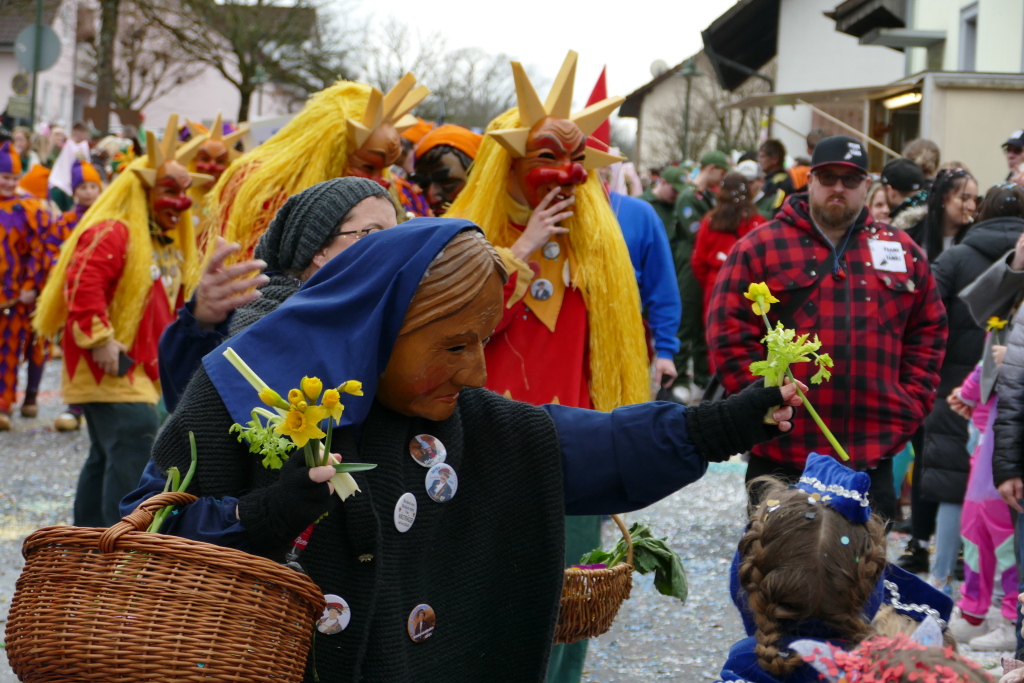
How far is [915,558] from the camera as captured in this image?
19.2 feet

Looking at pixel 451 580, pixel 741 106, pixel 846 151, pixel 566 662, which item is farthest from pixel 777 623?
pixel 741 106

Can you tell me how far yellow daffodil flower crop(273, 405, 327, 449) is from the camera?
1.90 m

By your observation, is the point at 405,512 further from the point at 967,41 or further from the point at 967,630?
the point at 967,41

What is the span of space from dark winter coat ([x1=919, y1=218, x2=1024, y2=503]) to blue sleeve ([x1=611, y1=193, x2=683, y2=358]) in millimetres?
1371

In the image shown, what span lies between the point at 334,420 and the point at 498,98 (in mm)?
46522

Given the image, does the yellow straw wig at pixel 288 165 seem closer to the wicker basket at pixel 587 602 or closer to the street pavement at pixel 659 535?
the street pavement at pixel 659 535

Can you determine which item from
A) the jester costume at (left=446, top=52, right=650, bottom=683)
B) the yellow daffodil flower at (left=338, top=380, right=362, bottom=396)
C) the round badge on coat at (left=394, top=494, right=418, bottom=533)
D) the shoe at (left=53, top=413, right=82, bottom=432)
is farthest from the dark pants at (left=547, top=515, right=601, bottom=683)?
the shoe at (left=53, top=413, right=82, bottom=432)

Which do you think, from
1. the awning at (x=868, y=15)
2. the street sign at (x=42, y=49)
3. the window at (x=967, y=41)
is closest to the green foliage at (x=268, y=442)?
the street sign at (x=42, y=49)

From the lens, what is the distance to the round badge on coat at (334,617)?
7.06ft

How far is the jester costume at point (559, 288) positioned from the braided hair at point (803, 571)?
1550 millimetres

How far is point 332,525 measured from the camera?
86.7 inches

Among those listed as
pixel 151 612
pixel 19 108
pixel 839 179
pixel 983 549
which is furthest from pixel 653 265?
pixel 19 108

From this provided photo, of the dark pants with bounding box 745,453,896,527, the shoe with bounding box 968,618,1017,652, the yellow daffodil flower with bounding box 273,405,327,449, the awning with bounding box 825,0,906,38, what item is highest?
the awning with bounding box 825,0,906,38

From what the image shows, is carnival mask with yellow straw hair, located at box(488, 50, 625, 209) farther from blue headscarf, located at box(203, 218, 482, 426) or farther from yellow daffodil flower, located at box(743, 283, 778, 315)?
blue headscarf, located at box(203, 218, 482, 426)
